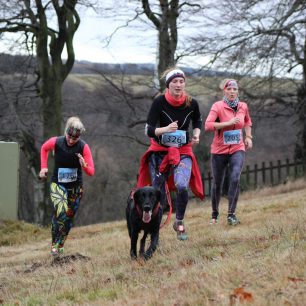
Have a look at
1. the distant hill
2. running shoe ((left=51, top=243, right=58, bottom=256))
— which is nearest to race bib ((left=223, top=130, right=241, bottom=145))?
running shoe ((left=51, top=243, right=58, bottom=256))

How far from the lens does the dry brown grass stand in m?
4.00

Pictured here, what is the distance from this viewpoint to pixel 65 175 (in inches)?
317

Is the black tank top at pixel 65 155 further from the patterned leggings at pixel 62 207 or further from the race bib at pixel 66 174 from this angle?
the patterned leggings at pixel 62 207

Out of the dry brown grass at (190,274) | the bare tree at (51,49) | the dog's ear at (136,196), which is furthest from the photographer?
the bare tree at (51,49)

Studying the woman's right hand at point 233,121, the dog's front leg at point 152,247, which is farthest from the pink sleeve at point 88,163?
the woman's right hand at point 233,121

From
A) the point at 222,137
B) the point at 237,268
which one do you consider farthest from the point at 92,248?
the point at 237,268

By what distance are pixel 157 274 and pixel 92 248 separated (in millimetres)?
3885

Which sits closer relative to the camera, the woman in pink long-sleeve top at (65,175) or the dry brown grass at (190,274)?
the dry brown grass at (190,274)

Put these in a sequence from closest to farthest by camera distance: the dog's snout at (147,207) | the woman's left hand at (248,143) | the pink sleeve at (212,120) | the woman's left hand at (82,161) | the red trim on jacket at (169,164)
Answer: the dog's snout at (147,207)
the red trim on jacket at (169,164)
the woman's left hand at (82,161)
the pink sleeve at (212,120)
the woman's left hand at (248,143)

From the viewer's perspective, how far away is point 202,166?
3656 cm

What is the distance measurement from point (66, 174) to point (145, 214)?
2.27 m

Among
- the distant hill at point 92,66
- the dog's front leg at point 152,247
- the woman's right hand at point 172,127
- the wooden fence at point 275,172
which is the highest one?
the distant hill at point 92,66

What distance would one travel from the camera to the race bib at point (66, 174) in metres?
8.05

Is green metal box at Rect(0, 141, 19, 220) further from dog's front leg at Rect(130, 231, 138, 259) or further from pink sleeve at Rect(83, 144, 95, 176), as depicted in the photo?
dog's front leg at Rect(130, 231, 138, 259)
